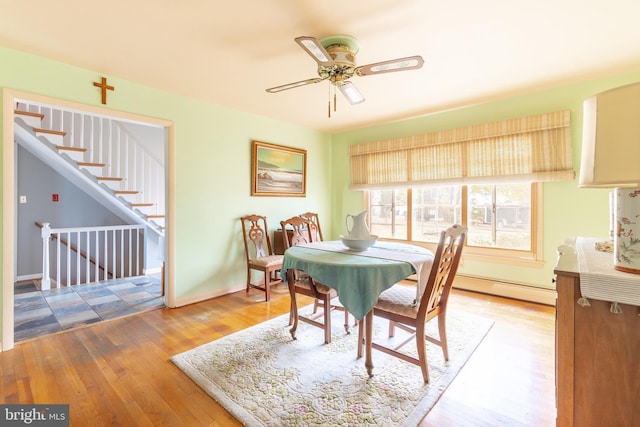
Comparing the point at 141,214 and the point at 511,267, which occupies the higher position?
the point at 141,214

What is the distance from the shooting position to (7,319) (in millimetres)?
2252

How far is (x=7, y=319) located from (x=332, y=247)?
2.61m

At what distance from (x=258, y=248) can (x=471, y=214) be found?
2.81 m

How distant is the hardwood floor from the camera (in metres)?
1.58

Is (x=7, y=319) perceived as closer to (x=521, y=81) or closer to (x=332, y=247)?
(x=332, y=247)

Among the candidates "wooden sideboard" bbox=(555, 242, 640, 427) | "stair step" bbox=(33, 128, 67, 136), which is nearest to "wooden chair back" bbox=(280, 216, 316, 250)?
"wooden sideboard" bbox=(555, 242, 640, 427)

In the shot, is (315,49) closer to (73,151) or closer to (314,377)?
(314,377)

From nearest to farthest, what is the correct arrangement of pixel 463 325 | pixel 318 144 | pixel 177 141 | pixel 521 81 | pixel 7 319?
1. pixel 7 319
2. pixel 463 325
3. pixel 521 81
4. pixel 177 141
5. pixel 318 144

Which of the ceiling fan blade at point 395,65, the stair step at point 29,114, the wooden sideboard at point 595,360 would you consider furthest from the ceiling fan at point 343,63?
the stair step at point 29,114

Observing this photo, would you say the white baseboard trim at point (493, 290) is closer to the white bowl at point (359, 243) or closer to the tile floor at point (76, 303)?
the tile floor at point (76, 303)

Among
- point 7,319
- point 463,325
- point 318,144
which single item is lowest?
point 463,325

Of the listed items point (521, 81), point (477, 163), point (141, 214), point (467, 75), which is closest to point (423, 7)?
point (467, 75)

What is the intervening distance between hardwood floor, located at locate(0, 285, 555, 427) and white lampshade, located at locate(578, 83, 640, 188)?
136 cm

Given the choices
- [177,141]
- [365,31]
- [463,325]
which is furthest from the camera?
[177,141]
